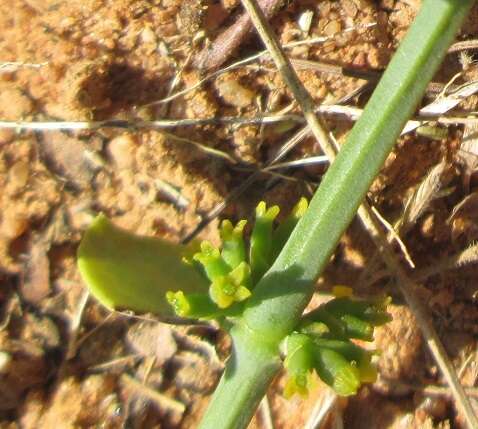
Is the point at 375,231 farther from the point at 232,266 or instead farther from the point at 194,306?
the point at 194,306

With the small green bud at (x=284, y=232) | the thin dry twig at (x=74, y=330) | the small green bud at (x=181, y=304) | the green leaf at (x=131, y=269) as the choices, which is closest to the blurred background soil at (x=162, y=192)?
the thin dry twig at (x=74, y=330)

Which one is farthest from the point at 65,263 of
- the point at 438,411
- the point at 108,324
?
the point at 438,411

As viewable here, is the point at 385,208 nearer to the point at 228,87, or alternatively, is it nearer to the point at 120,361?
the point at 228,87

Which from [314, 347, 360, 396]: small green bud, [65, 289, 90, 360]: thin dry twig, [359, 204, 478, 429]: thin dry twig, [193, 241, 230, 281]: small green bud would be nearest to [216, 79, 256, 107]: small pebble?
[359, 204, 478, 429]: thin dry twig

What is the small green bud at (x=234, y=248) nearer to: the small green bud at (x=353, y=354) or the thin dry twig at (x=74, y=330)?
the small green bud at (x=353, y=354)

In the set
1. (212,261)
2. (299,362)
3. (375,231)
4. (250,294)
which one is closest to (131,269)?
(212,261)

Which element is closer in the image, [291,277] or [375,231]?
[291,277]
